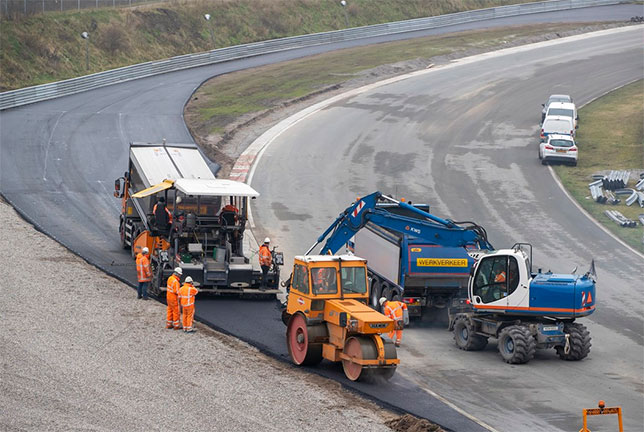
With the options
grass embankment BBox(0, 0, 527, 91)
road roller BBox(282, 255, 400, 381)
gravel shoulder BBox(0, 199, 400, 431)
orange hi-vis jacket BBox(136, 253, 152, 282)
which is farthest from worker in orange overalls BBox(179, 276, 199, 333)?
grass embankment BBox(0, 0, 527, 91)

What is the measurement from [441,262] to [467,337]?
8.39 ft

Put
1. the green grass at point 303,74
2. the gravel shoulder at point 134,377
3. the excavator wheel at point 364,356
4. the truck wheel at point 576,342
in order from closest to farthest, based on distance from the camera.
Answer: the gravel shoulder at point 134,377 < the excavator wheel at point 364,356 < the truck wheel at point 576,342 < the green grass at point 303,74

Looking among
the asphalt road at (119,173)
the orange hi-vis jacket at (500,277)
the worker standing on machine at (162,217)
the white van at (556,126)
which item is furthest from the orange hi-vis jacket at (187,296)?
the white van at (556,126)

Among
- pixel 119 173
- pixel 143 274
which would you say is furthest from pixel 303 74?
pixel 143 274

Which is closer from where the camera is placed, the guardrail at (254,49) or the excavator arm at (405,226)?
the excavator arm at (405,226)

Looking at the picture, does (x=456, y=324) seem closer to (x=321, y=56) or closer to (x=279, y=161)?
(x=279, y=161)

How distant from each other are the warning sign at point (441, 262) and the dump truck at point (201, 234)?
3.86 metres

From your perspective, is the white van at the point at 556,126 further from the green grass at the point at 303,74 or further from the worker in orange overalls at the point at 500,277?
the worker in orange overalls at the point at 500,277

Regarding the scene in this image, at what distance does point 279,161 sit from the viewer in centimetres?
4147

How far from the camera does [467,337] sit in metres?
21.7

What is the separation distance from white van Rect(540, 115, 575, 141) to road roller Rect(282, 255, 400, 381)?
26513 millimetres

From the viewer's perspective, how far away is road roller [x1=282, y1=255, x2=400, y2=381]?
17625 mm

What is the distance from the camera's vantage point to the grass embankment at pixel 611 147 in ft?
118

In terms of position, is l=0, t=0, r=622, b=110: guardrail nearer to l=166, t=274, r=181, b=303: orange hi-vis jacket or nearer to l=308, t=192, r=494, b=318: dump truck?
l=166, t=274, r=181, b=303: orange hi-vis jacket
